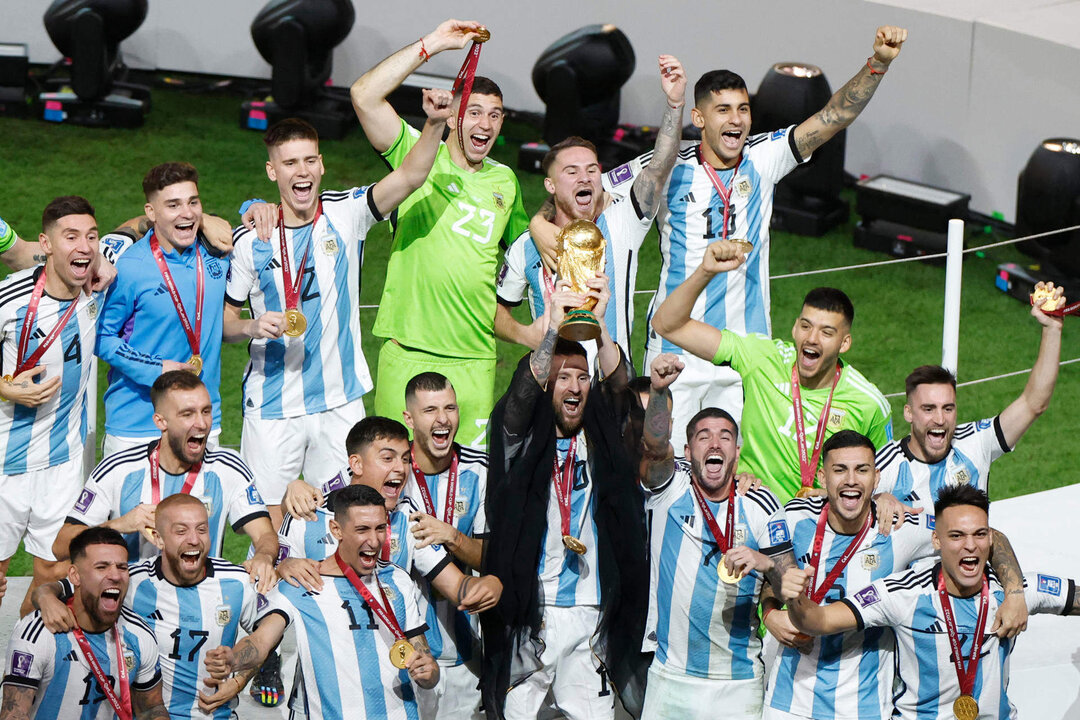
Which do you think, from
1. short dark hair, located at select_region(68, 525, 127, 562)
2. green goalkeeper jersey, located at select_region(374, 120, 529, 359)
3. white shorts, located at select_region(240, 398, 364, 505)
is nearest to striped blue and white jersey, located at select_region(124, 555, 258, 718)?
short dark hair, located at select_region(68, 525, 127, 562)

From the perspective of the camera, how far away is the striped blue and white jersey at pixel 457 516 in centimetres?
560

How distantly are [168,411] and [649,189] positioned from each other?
2112mm

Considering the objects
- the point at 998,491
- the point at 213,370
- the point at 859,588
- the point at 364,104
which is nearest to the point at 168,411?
the point at 213,370

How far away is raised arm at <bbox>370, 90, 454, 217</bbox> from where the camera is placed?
5.80 meters

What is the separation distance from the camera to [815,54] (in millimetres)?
11375

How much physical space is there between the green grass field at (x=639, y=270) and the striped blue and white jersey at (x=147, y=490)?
1.68 metres

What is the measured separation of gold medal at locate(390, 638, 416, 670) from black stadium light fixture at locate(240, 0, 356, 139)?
7747 mm

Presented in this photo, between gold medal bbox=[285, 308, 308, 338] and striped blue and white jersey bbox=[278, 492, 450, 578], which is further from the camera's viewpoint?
gold medal bbox=[285, 308, 308, 338]

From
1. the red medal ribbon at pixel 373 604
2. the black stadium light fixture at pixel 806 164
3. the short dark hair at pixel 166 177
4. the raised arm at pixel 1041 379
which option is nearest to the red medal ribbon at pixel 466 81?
the short dark hair at pixel 166 177

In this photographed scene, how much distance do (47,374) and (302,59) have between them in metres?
6.53

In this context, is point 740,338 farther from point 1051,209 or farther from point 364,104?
point 1051,209

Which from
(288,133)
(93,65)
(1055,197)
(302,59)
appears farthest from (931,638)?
(93,65)

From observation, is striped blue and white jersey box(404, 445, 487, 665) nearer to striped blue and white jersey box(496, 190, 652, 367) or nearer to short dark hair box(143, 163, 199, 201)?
striped blue and white jersey box(496, 190, 652, 367)

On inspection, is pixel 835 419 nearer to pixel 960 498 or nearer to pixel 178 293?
pixel 960 498
